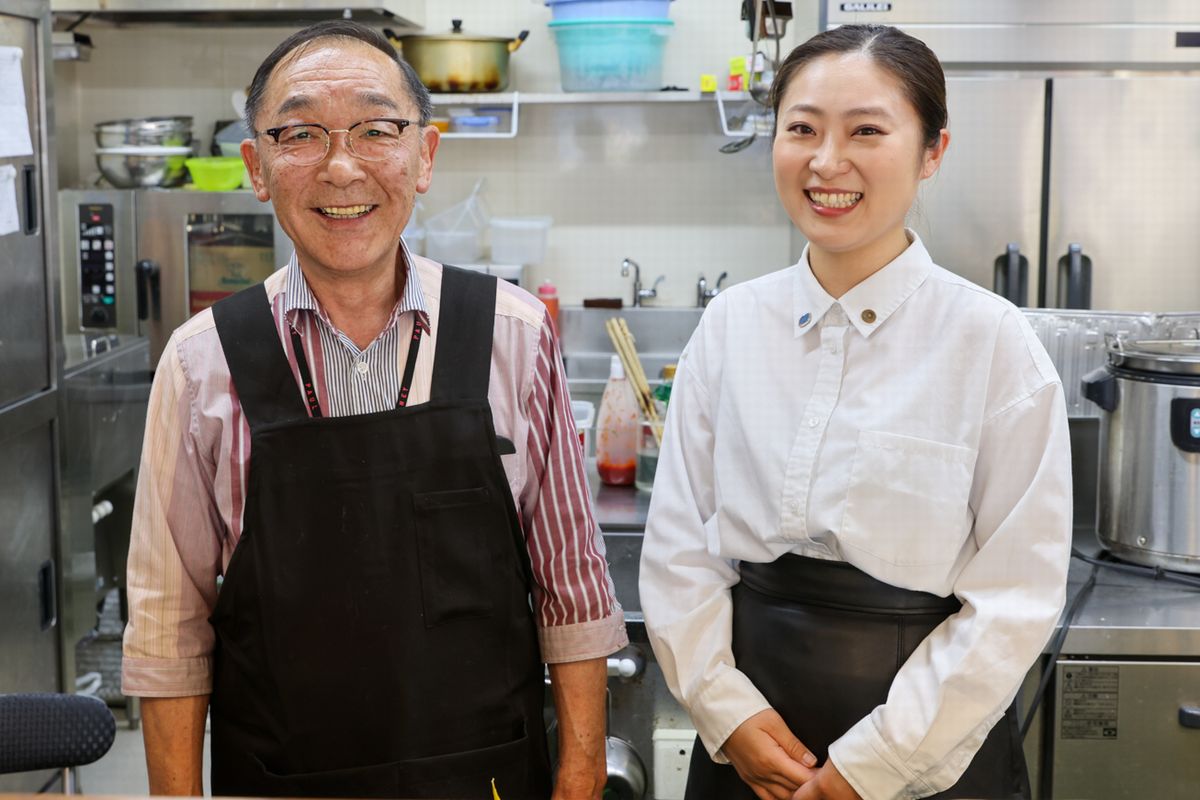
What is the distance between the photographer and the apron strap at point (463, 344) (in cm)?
150

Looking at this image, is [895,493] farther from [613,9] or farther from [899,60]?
[613,9]

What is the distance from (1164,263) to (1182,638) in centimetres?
177

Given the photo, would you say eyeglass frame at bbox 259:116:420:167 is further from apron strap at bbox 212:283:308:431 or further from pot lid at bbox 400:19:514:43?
pot lid at bbox 400:19:514:43

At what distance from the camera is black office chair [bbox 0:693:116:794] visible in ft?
3.77

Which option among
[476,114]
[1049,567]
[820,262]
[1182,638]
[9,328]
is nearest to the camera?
[1049,567]

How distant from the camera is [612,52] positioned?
413cm

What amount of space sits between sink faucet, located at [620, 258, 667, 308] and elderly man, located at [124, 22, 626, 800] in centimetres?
303

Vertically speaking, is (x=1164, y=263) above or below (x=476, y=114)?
below

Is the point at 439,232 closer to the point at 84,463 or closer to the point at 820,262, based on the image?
the point at 84,463

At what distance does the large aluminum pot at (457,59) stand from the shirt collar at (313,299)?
2.75 m

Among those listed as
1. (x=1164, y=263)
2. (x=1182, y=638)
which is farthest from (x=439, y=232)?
(x=1182, y=638)

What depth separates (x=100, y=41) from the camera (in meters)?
4.59

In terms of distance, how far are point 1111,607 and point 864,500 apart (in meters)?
0.89

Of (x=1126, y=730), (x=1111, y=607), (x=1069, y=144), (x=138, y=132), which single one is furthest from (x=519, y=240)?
(x=1126, y=730)
